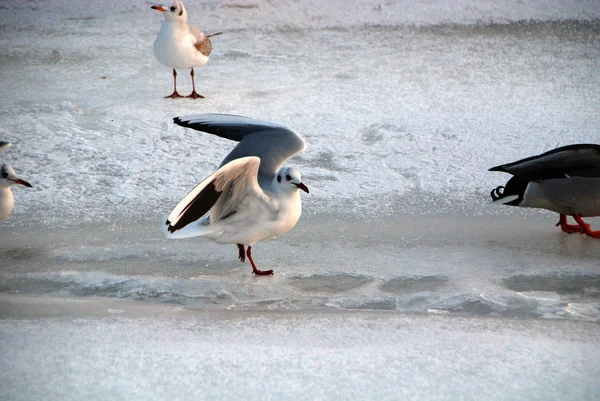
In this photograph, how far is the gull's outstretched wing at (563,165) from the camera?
168 inches

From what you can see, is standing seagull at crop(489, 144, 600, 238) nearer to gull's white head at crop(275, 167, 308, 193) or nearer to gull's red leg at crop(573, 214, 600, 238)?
gull's red leg at crop(573, 214, 600, 238)

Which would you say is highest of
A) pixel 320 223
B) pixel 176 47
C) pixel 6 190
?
pixel 176 47

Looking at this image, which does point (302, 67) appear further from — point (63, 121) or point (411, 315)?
point (411, 315)

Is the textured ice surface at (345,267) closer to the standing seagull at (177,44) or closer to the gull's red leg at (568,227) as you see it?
the gull's red leg at (568,227)

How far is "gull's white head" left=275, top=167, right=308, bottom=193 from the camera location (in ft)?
12.5

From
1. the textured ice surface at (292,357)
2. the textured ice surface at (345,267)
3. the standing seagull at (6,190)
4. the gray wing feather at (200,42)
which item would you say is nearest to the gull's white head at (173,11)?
the gray wing feather at (200,42)

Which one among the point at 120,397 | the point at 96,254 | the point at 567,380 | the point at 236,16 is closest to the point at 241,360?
the point at 120,397

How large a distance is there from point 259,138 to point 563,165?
145 centimetres

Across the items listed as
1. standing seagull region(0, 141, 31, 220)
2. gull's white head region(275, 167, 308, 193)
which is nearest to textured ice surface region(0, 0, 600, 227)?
standing seagull region(0, 141, 31, 220)

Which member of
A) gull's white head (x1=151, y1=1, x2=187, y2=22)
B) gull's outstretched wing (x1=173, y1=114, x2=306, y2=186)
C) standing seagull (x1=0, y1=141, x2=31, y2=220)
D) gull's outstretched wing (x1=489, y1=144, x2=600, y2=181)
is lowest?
standing seagull (x1=0, y1=141, x2=31, y2=220)

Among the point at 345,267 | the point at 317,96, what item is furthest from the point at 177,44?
the point at 345,267

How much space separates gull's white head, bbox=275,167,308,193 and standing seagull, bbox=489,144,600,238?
1.17 metres

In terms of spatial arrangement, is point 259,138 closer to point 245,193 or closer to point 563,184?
point 245,193

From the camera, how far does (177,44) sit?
6613mm
